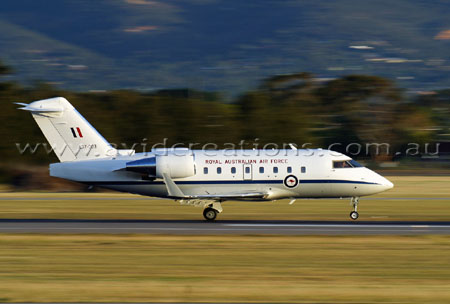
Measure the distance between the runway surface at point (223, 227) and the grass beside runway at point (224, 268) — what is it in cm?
144

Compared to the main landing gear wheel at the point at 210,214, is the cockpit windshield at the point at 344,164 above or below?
above

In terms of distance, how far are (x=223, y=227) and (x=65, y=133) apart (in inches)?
339

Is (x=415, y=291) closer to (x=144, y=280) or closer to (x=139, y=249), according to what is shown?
(x=144, y=280)

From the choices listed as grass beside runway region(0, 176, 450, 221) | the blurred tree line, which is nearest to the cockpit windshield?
grass beside runway region(0, 176, 450, 221)

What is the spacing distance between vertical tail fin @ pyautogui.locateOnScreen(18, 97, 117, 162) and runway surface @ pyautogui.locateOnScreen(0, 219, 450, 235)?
303 cm

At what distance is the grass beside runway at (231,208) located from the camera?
103 feet

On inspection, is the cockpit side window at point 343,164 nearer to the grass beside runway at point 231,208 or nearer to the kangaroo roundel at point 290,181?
the kangaroo roundel at point 290,181

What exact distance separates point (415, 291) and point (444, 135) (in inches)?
3957

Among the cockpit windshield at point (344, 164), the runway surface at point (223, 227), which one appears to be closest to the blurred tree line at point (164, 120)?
the runway surface at point (223, 227)

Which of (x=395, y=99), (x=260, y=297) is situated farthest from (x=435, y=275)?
(x=395, y=99)

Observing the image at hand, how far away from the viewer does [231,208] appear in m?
35.4

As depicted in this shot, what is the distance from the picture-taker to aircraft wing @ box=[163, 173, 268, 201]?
27938 millimetres

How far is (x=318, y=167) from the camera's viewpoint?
94.6 ft

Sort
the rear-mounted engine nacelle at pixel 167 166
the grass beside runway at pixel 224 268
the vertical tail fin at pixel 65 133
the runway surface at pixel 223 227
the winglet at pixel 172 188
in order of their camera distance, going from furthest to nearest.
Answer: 1. the vertical tail fin at pixel 65 133
2. the rear-mounted engine nacelle at pixel 167 166
3. the winglet at pixel 172 188
4. the runway surface at pixel 223 227
5. the grass beside runway at pixel 224 268
